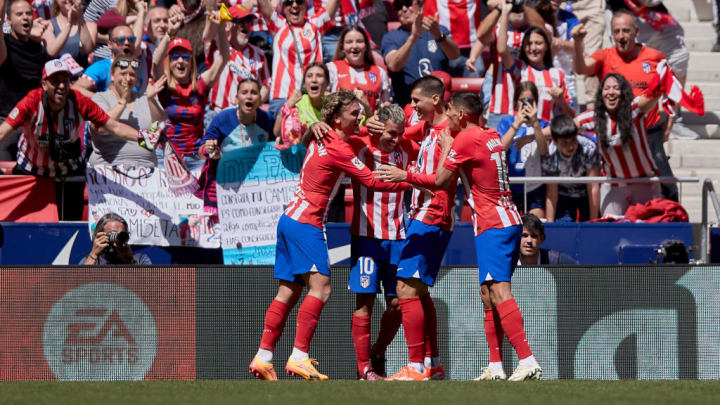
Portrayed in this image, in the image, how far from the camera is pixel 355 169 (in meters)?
8.25

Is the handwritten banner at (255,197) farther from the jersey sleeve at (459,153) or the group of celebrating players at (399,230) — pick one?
the jersey sleeve at (459,153)

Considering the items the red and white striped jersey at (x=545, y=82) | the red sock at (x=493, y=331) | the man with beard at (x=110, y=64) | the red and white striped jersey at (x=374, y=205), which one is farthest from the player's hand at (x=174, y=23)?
the red sock at (x=493, y=331)

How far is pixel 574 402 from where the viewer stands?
258 inches

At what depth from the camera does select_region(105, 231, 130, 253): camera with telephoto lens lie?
31.3 feet

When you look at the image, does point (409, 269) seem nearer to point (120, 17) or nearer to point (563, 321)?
point (563, 321)

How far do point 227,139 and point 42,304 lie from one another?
264 centimetres

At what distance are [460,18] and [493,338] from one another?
19.5 feet

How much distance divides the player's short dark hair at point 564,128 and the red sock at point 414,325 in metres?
3.58

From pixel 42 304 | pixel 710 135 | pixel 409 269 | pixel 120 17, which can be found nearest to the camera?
pixel 409 269

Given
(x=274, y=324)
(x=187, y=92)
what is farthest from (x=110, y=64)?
(x=274, y=324)

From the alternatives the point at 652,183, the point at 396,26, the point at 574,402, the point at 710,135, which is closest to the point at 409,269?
the point at 574,402

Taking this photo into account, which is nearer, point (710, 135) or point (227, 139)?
point (227, 139)

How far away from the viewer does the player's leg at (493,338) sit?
8.22 metres

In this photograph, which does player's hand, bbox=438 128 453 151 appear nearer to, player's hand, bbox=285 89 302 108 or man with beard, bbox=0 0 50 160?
player's hand, bbox=285 89 302 108
